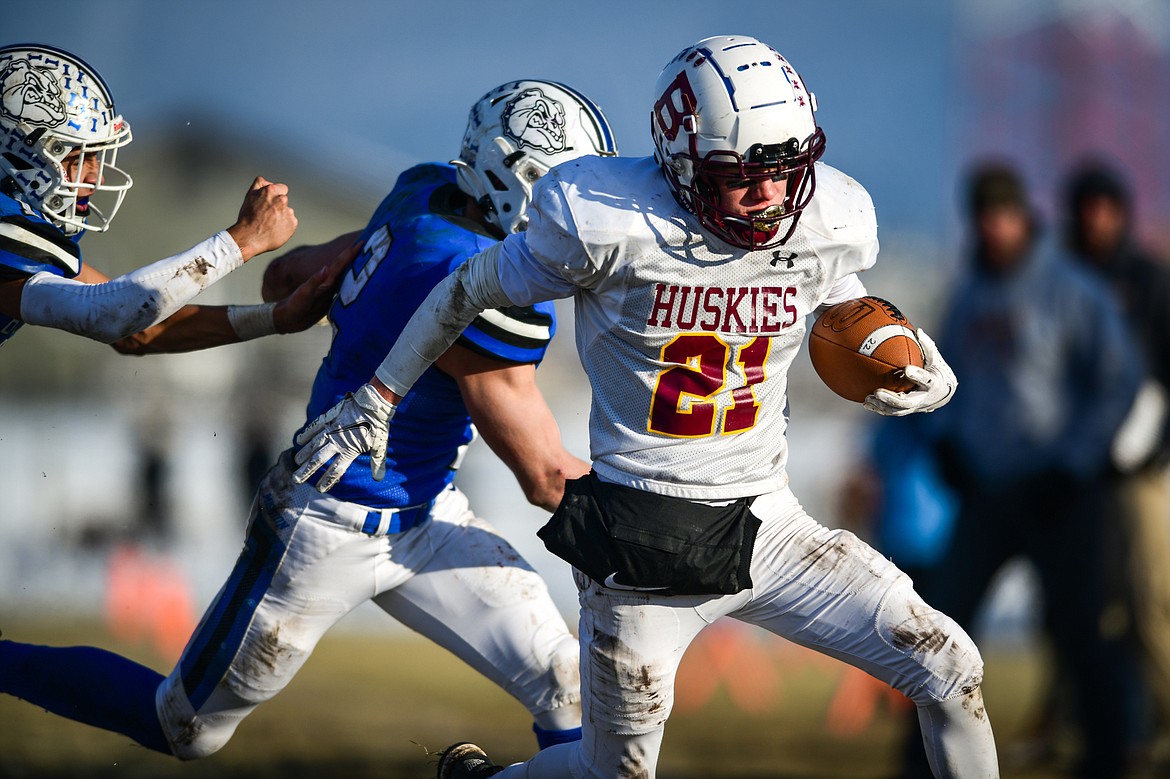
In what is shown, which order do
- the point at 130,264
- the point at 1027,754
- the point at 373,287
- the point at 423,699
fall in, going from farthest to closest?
the point at 130,264, the point at 423,699, the point at 1027,754, the point at 373,287

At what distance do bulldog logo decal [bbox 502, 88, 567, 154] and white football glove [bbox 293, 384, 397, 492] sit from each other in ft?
2.55

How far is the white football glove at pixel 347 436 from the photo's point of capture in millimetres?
2873

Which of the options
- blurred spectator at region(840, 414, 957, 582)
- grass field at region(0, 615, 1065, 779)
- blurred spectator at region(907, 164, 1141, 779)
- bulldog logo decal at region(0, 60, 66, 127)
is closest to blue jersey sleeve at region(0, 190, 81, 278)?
bulldog logo decal at region(0, 60, 66, 127)

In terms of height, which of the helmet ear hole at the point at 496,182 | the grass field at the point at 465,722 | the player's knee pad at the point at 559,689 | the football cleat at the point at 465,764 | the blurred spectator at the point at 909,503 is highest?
the helmet ear hole at the point at 496,182

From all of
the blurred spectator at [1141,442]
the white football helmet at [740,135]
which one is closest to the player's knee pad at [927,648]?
the white football helmet at [740,135]

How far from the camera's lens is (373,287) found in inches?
125

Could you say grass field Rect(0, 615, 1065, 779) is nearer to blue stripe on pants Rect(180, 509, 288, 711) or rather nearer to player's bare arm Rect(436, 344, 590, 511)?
blue stripe on pants Rect(180, 509, 288, 711)

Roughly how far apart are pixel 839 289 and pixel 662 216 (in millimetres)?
519

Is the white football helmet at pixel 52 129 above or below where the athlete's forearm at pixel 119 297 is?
above

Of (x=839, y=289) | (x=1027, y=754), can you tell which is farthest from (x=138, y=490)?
(x=839, y=289)

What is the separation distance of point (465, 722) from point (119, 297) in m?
3.78

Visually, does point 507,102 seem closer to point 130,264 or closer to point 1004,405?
point 1004,405

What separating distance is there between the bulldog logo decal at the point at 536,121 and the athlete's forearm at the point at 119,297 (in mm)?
802

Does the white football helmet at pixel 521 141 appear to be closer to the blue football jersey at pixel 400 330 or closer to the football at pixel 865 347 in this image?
the blue football jersey at pixel 400 330
